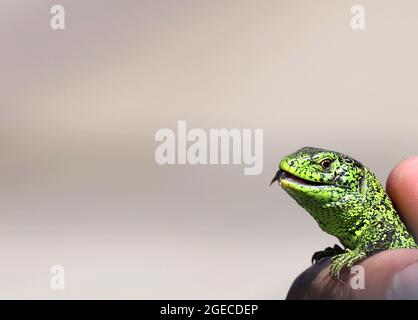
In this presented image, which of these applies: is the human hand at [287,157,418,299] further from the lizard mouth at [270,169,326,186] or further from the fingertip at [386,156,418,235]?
the lizard mouth at [270,169,326,186]

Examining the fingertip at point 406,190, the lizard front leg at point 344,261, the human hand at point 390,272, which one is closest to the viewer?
the human hand at point 390,272

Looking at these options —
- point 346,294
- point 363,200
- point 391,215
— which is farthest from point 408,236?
point 346,294

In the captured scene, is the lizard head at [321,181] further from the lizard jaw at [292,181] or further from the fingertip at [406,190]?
the fingertip at [406,190]

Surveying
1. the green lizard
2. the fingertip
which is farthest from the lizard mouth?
the fingertip

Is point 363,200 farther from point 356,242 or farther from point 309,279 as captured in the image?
point 309,279

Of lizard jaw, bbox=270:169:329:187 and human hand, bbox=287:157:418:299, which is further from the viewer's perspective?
lizard jaw, bbox=270:169:329:187

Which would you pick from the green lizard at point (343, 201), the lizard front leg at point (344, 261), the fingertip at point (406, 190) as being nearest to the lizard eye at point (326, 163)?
the green lizard at point (343, 201)

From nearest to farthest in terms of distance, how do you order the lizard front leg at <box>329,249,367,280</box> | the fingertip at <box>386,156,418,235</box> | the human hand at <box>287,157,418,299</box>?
the human hand at <box>287,157,418,299</box> → the lizard front leg at <box>329,249,367,280</box> → the fingertip at <box>386,156,418,235</box>

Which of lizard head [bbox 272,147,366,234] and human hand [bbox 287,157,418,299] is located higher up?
lizard head [bbox 272,147,366,234]
